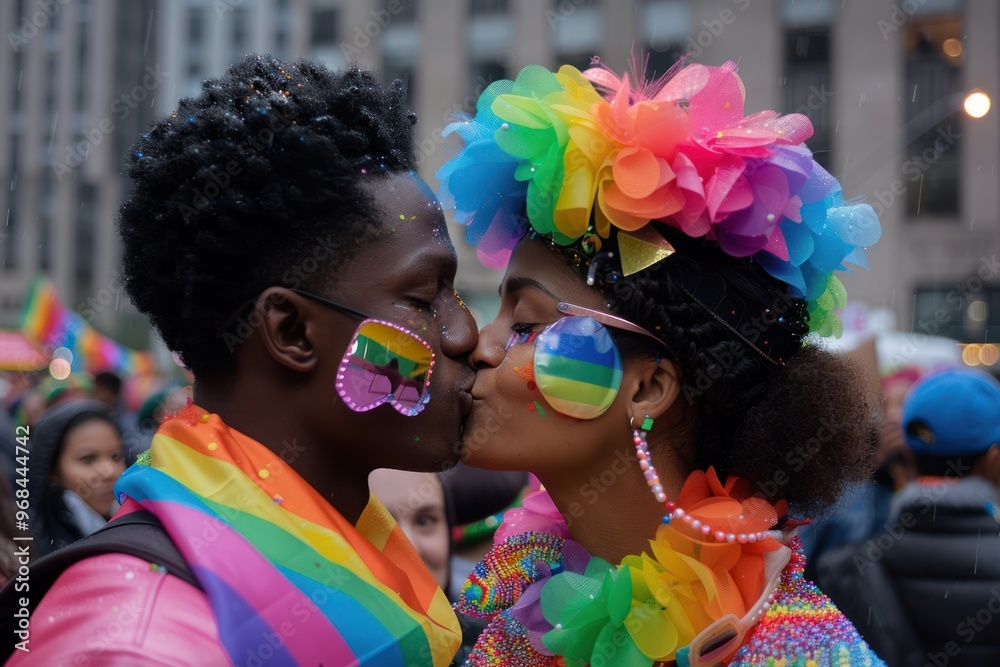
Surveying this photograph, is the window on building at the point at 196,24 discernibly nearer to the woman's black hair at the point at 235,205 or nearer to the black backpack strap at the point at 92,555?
the woman's black hair at the point at 235,205

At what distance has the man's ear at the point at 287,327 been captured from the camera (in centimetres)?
196

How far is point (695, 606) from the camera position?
2256 mm

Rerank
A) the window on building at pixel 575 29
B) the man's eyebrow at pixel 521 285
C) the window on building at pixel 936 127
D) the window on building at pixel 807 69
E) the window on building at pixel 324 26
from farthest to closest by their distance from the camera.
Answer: the window on building at pixel 324 26 → the window on building at pixel 575 29 → the window on building at pixel 807 69 → the window on building at pixel 936 127 → the man's eyebrow at pixel 521 285

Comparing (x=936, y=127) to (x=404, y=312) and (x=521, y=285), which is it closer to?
(x=521, y=285)

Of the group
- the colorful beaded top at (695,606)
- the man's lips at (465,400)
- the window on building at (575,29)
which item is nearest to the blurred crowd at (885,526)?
the colorful beaded top at (695,606)

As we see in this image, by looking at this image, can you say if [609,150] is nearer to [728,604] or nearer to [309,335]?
[309,335]

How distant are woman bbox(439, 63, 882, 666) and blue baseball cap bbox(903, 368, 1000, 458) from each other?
1525 millimetres

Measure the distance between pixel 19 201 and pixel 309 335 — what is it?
49320 mm

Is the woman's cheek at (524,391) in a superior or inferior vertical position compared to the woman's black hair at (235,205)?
inferior

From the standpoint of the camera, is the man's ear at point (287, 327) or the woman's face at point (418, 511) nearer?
the man's ear at point (287, 327)

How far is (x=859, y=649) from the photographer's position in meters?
2.19

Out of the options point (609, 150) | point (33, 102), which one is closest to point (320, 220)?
point (609, 150)

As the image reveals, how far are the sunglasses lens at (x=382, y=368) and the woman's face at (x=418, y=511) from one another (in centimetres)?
172

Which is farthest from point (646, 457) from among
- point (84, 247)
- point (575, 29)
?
point (84, 247)
